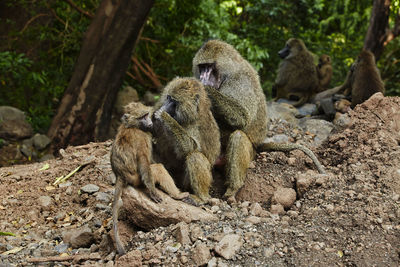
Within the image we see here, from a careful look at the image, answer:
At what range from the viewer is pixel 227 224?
3.47 metres

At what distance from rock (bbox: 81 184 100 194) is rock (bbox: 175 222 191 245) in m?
1.60

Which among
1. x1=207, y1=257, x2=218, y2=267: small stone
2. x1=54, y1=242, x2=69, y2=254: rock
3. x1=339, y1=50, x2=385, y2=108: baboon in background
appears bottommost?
x1=54, y1=242, x2=69, y2=254: rock

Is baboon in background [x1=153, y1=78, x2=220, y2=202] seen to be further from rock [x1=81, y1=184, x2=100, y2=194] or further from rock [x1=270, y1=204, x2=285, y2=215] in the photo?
rock [x1=81, y1=184, x2=100, y2=194]

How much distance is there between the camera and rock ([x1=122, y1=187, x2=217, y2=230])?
11.4 ft

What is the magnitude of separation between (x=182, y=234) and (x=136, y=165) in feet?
2.42

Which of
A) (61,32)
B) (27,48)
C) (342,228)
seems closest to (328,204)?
(342,228)

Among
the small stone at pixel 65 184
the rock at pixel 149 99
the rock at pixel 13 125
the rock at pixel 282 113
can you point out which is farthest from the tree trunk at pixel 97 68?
the small stone at pixel 65 184

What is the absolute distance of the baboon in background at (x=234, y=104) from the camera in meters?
4.21

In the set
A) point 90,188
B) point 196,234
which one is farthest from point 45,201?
point 196,234

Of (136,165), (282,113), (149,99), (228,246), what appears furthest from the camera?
(149,99)

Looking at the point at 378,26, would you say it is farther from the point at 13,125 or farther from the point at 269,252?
the point at 13,125

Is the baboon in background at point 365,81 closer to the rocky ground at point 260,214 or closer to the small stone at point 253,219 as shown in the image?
the rocky ground at point 260,214

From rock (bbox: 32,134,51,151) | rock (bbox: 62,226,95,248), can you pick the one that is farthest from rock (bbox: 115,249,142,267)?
rock (bbox: 32,134,51,151)

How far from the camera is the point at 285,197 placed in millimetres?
3926
